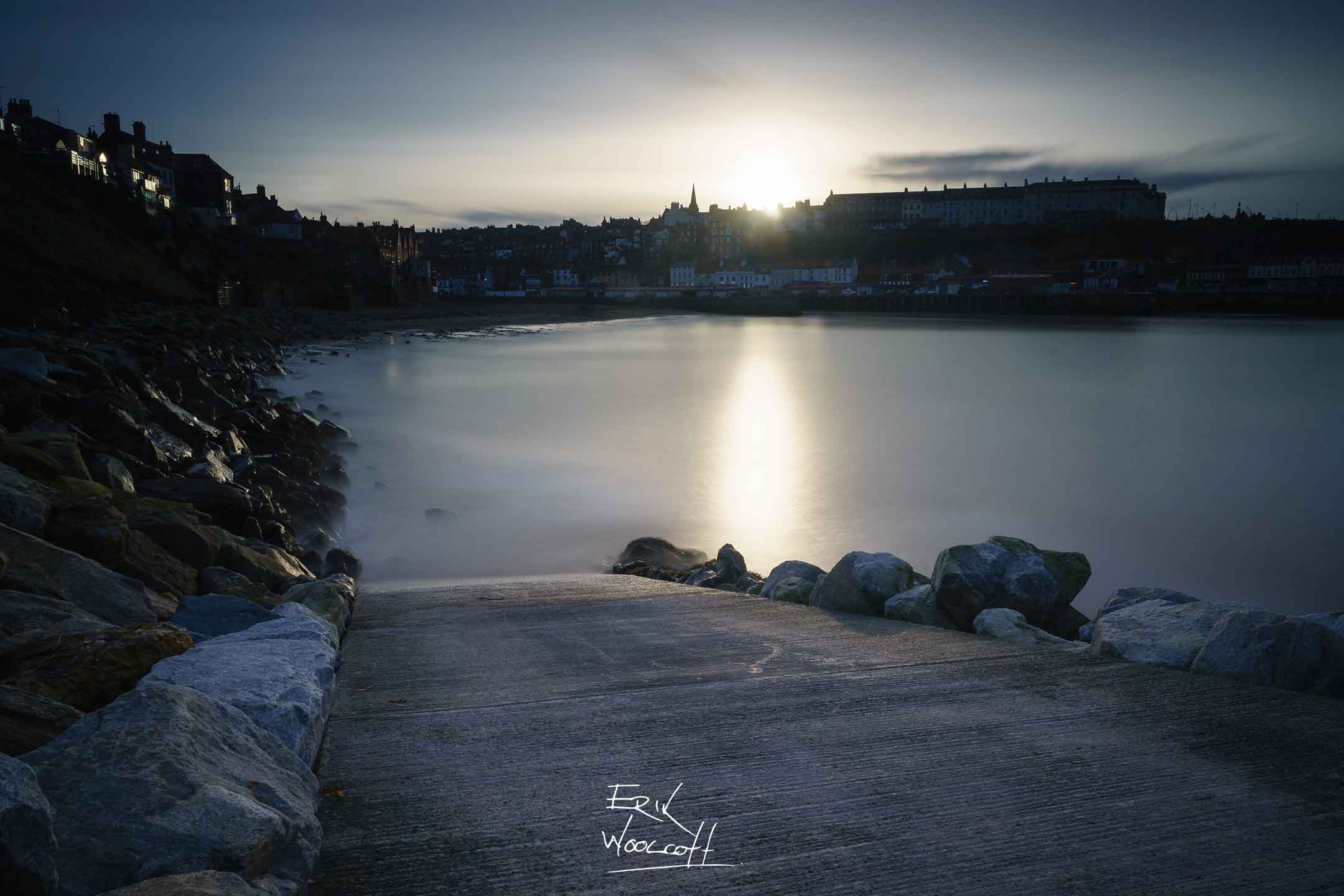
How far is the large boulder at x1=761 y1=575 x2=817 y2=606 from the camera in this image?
4707 mm

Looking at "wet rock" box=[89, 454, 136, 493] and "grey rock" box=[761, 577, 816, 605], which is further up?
"wet rock" box=[89, 454, 136, 493]

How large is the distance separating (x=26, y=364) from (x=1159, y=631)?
8.64 m

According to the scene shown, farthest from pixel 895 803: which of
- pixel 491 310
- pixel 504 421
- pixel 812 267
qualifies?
pixel 812 267

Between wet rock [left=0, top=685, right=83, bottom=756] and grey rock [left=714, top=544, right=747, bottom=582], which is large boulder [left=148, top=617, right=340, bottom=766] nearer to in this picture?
wet rock [left=0, top=685, right=83, bottom=756]

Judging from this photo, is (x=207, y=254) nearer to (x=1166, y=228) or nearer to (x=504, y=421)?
(x=504, y=421)

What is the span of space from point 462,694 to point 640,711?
685 mm

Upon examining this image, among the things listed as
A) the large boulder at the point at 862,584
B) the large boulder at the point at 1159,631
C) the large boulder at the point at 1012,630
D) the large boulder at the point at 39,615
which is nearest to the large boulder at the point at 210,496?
the large boulder at the point at 39,615

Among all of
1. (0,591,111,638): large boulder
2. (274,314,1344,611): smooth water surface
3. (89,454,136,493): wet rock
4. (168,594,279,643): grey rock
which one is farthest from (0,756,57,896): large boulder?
(274,314,1344,611): smooth water surface

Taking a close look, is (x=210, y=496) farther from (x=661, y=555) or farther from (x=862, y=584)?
(x=862, y=584)

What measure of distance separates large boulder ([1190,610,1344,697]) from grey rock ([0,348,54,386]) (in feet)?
27.4

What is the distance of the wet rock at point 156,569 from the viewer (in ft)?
12.6

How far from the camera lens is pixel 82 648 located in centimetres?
252

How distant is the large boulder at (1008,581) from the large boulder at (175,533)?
148 inches

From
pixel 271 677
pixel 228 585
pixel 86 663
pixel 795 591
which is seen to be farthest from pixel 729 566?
pixel 86 663
